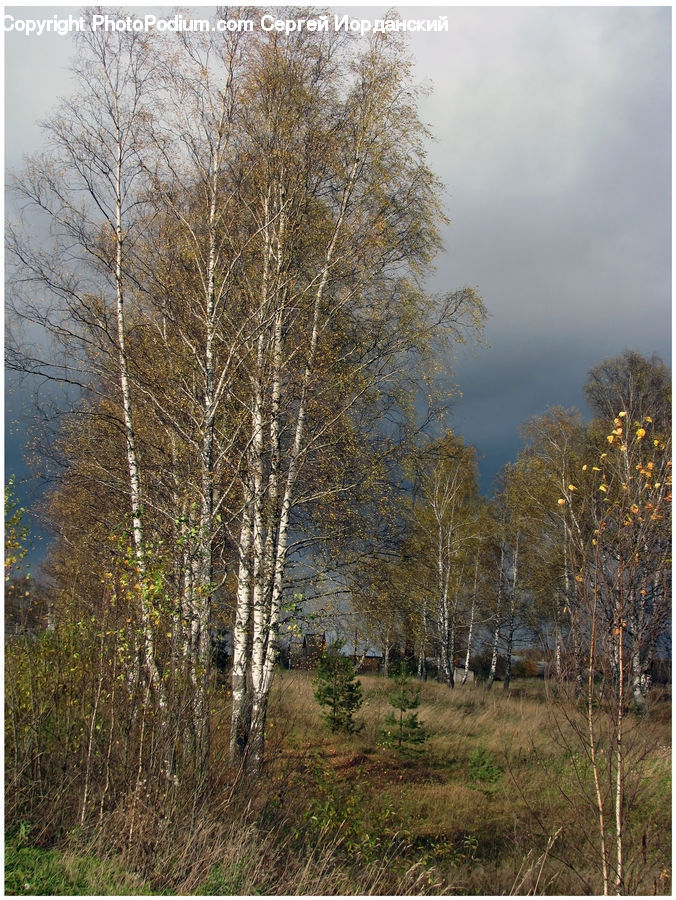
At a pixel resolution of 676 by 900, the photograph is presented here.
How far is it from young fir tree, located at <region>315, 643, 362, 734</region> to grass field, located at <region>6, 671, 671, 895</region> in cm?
26

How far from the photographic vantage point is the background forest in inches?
210

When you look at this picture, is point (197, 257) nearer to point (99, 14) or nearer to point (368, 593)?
point (99, 14)

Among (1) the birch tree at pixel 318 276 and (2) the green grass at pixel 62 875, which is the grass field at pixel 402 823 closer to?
(2) the green grass at pixel 62 875

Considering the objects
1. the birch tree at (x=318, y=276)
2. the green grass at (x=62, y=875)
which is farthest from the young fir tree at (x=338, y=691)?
the green grass at (x=62, y=875)

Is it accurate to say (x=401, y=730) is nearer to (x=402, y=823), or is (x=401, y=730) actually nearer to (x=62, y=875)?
(x=402, y=823)

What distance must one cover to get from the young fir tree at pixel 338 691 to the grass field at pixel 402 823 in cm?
26

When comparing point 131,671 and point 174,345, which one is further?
point 174,345

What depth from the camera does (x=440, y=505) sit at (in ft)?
68.4

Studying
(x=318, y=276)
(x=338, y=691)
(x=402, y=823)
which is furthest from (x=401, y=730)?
(x=318, y=276)

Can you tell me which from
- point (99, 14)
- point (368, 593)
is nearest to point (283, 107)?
point (99, 14)

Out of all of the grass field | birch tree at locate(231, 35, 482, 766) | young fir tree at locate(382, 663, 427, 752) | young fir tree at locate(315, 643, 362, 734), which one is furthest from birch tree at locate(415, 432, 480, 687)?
birch tree at locate(231, 35, 482, 766)

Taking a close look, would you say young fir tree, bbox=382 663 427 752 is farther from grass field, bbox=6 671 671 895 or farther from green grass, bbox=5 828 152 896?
A: green grass, bbox=5 828 152 896

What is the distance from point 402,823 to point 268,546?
3.62m

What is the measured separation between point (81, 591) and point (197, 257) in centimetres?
415
